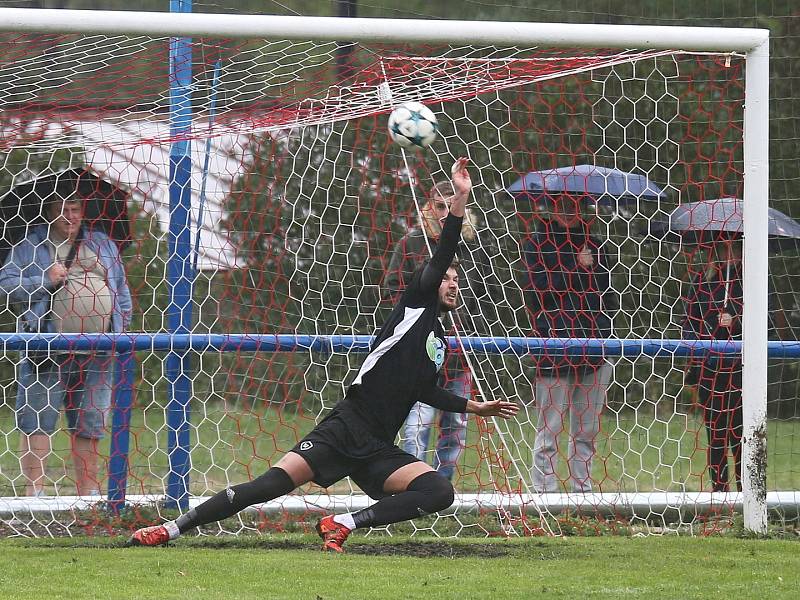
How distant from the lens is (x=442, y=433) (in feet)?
22.7

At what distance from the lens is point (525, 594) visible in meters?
4.55

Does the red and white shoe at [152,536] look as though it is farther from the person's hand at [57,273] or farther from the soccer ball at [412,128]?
the soccer ball at [412,128]

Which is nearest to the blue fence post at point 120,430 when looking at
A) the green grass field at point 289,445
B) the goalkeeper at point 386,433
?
the green grass field at point 289,445

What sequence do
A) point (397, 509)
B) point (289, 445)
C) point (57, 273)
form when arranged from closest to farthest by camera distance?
point (397, 509) → point (57, 273) → point (289, 445)

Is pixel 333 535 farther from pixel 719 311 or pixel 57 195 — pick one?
pixel 719 311

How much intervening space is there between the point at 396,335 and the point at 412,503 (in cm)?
79

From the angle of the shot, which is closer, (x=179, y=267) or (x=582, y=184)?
(x=179, y=267)

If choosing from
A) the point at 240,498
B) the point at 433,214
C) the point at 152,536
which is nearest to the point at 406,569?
the point at 240,498

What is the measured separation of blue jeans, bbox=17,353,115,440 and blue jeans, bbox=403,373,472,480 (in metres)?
1.74

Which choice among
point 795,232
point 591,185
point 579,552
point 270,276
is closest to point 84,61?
point 270,276

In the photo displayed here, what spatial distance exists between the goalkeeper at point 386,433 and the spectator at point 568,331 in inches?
55.5

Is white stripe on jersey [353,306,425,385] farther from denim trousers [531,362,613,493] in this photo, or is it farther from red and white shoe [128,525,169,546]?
denim trousers [531,362,613,493]

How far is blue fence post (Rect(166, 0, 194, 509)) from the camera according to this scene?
6.62 meters

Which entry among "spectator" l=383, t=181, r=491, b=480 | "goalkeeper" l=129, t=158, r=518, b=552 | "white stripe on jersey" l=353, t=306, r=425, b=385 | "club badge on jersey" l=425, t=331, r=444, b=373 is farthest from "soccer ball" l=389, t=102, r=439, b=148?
"spectator" l=383, t=181, r=491, b=480
